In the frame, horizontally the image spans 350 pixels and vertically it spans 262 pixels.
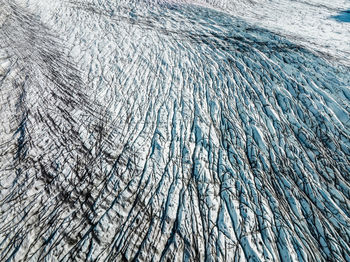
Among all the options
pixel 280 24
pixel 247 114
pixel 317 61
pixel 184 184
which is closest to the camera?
pixel 184 184

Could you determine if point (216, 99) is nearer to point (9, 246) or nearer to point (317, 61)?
point (317, 61)

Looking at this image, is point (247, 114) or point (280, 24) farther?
point (280, 24)

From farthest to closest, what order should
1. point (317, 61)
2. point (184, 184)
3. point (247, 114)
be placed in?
point (317, 61) < point (247, 114) < point (184, 184)

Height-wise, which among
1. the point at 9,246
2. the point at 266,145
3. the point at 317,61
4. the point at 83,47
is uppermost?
the point at 317,61

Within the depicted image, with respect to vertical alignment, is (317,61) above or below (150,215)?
above

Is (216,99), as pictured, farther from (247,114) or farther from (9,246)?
(9,246)

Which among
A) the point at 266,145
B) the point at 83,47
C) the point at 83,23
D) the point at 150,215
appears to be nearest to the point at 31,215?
the point at 150,215
